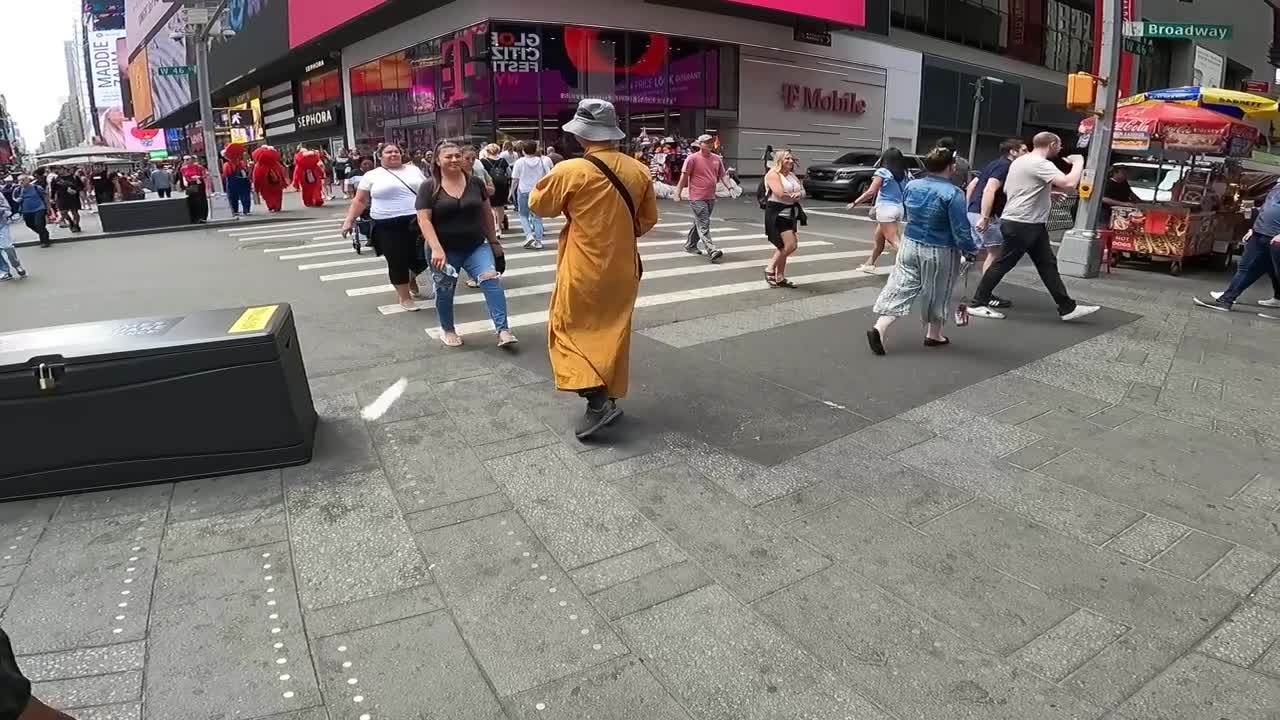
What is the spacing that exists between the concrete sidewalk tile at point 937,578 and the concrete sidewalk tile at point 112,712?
258 centimetres

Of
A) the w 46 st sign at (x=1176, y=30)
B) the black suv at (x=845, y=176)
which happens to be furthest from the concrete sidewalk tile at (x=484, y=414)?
the black suv at (x=845, y=176)

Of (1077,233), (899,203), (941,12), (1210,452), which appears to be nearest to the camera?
(1210,452)

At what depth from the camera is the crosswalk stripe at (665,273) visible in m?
8.51

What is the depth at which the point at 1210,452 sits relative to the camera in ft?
14.8

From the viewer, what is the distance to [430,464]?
4.36 m

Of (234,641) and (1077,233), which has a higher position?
(1077,233)

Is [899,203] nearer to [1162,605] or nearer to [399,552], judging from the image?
[1162,605]

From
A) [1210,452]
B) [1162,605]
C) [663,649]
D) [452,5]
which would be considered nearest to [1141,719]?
[1162,605]

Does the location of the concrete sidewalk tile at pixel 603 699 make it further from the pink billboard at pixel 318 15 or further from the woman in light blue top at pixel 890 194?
the pink billboard at pixel 318 15

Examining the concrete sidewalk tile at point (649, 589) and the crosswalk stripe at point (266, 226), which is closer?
the concrete sidewalk tile at point (649, 589)

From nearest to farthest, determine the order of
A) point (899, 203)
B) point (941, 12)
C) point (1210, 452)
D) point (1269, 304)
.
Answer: point (1210, 452) < point (1269, 304) < point (899, 203) < point (941, 12)

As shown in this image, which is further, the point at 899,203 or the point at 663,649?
the point at 899,203

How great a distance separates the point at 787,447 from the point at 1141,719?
7.54 feet

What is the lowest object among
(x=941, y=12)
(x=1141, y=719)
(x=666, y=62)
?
(x=1141, y=719)
